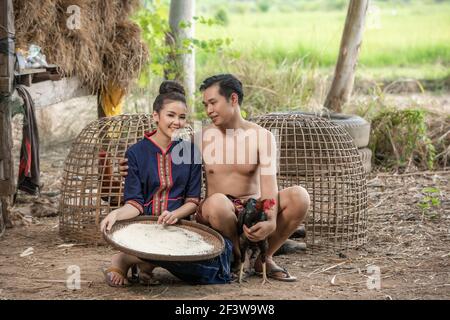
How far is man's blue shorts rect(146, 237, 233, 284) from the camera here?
4.27 meters

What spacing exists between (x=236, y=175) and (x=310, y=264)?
0.83 meters

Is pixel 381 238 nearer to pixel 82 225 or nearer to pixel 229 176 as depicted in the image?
pixel 229 176

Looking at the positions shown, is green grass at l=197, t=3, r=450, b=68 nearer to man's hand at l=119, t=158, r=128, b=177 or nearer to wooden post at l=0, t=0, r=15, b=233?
wooden post at l=0, t=0, r=15, b=233

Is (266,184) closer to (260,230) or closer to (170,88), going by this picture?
(260,230)

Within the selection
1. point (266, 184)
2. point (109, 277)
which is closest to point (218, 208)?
point (266, 184)

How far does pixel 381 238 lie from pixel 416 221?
21.8 inches

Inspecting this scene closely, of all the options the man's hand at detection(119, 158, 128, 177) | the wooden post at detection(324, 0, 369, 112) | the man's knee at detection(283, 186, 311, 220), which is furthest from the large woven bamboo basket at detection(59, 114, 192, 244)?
the wooden post at detection(324, 0, 369, 112)

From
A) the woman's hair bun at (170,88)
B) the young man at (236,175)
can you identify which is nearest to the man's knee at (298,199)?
the young man at (236,175)

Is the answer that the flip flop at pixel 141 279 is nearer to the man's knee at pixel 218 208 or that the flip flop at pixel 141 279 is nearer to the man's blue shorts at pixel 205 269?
the man's blue shorts at pixel 205 269

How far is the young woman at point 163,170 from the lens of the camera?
15.1 feet

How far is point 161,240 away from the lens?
4.25 m

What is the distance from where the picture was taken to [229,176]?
470 cm


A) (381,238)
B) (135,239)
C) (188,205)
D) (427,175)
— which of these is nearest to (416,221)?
(381,238)

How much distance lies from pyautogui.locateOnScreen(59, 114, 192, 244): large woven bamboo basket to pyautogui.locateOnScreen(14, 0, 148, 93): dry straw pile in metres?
1.00
